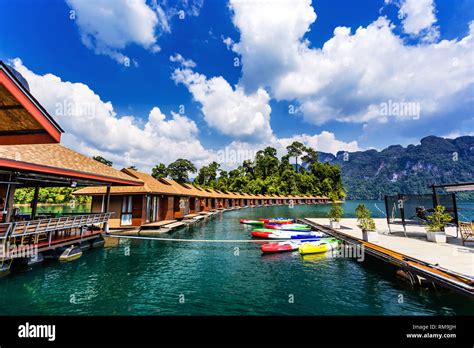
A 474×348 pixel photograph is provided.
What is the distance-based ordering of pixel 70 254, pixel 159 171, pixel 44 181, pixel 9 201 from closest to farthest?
1. pixel 9 201
2. pixel 70 254
3. pixel 44 181
4. pixel 159 171

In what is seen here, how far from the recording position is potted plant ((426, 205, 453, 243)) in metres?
12.3

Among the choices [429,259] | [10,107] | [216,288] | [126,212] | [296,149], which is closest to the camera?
[10,107]

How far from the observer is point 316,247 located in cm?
1455

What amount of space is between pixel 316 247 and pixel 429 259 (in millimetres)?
6044

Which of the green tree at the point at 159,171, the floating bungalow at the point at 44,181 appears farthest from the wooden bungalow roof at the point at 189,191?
the green tree at the point at 159,171

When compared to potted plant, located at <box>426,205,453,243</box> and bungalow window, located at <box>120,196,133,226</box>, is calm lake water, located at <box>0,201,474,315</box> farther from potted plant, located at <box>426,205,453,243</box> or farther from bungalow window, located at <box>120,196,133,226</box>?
bungalow window, located at <box>120,196,133,226</box>

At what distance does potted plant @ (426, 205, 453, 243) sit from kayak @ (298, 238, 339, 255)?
17.0 feet

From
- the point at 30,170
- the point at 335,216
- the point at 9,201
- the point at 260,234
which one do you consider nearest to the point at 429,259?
the point at 335,216

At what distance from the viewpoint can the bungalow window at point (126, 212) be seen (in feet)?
72.4
